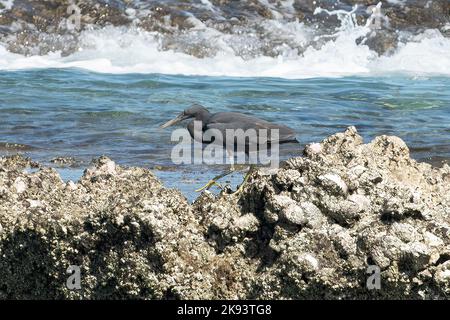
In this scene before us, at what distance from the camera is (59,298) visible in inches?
169

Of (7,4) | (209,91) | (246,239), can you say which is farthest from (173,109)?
(246,239)

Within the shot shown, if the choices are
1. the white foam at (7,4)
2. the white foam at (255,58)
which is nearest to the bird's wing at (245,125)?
the white foam at (255,58)

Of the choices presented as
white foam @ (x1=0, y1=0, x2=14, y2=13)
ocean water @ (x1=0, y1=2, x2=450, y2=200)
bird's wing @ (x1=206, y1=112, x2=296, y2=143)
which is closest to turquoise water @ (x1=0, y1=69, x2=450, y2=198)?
→ ocean water @ (x1=0, y1=2, x2=450, y2=200)

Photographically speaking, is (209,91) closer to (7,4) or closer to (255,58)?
(255,58)

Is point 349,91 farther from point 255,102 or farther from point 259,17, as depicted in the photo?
point 259,17

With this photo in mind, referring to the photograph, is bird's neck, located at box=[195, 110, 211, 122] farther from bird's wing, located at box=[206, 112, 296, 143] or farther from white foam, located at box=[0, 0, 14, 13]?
white foam, located at box=[0, 0, 14, 13]

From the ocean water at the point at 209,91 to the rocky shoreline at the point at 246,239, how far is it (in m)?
2.24

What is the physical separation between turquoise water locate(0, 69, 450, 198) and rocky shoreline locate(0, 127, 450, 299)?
2.84m

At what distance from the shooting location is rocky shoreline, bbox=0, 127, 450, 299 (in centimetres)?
402

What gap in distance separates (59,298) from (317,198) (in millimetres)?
1305

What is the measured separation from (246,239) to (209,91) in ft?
33.1

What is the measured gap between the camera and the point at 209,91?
14.3 m
